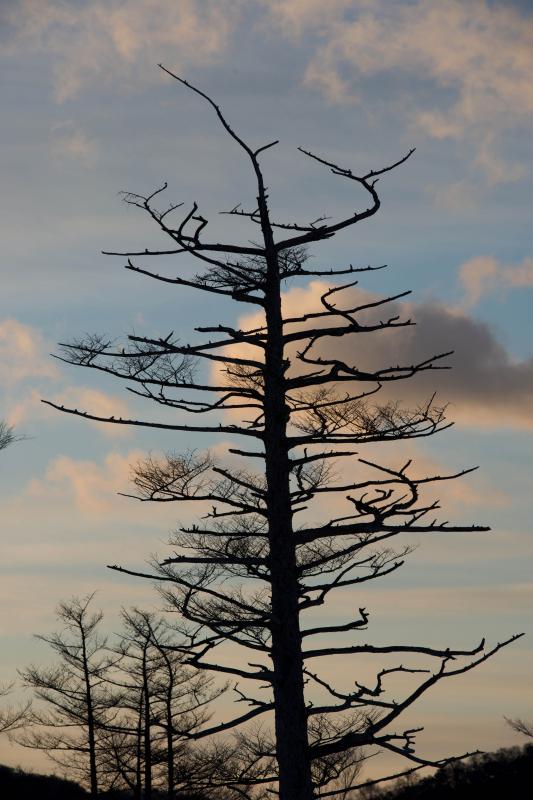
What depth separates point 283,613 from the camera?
10867mm

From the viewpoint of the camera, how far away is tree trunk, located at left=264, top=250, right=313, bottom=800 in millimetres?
10586

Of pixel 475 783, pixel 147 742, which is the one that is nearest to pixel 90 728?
pixel 147 742

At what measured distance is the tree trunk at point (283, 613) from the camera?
1059cm

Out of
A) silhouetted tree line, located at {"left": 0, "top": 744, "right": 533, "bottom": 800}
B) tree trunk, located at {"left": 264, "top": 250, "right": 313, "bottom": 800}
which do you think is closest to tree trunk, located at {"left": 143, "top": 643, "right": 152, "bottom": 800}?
silhouetted tree line, located at {"left": 0, "top": 744, "right": 533, "bottom": 800}

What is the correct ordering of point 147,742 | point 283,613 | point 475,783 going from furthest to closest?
point 475,783 → point 147,742 → point 283,613

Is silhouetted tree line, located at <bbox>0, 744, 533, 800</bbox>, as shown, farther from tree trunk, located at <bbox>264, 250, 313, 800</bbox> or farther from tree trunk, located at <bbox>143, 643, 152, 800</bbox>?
tree trunk, located at <bbox>264, 250, 313, 800</bbox>

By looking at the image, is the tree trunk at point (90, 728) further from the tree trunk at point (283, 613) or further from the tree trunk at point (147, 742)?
the tree trunk at point (283, 613)

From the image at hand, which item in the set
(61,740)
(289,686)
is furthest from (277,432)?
(61,740)

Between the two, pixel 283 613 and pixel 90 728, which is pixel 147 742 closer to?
pixel 90 728

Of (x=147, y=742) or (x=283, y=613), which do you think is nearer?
(x=283, y=613)

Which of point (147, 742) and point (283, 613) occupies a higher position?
point (147, 742)

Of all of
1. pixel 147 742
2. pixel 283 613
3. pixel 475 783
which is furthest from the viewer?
pixel 475 783

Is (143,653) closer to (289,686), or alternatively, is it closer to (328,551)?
(328,551)

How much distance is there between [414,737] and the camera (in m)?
11.3
